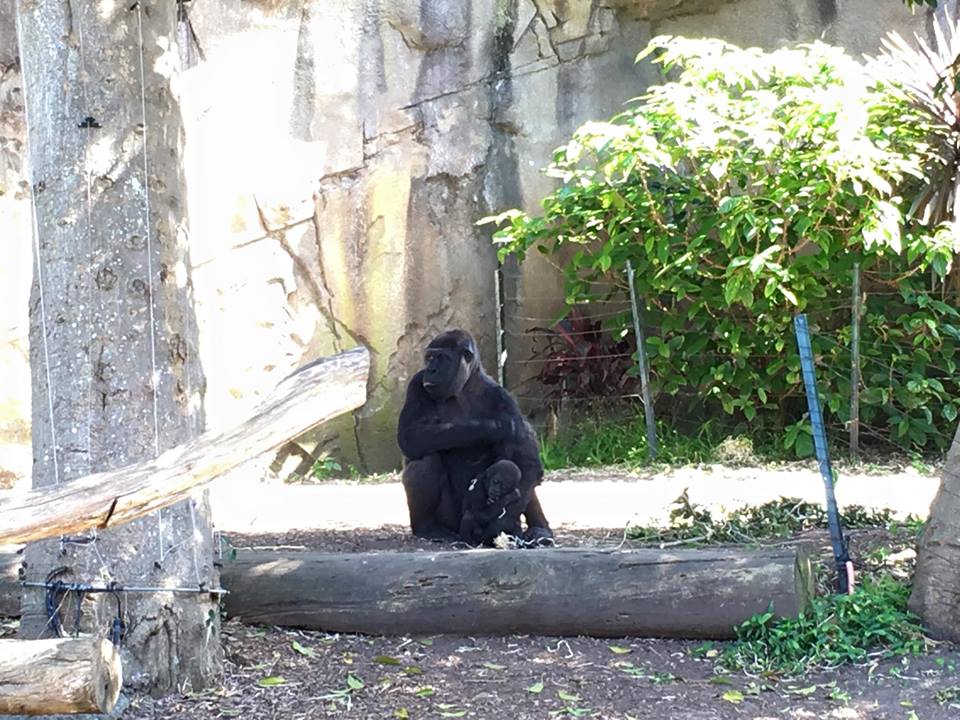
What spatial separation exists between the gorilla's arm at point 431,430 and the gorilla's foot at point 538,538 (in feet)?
1.68

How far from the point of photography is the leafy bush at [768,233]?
8.75 meters

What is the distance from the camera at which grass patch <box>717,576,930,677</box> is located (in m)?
4.59

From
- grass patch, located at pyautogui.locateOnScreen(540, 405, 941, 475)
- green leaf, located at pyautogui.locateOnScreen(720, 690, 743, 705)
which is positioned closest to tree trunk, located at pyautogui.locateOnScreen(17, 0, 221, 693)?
green leaf, located at pyautogui.locateOnScreen(720, 690, 743, 705)

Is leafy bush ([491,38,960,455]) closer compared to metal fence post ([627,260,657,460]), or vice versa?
leafy bush ([491,38,960,455])

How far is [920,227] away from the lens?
9.18 m

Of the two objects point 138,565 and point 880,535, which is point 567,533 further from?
point 138,565

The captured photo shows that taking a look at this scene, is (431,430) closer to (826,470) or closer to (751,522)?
(751,522)

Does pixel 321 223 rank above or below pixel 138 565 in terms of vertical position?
above

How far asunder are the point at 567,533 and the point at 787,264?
3574 millimetres

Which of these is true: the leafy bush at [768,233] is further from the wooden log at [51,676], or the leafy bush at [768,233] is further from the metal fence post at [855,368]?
the wooden log at [51,676]

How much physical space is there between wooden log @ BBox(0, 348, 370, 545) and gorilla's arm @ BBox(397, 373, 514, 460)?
3635 millimetres

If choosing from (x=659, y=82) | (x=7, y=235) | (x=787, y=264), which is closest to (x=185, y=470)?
(x=787, y=264)

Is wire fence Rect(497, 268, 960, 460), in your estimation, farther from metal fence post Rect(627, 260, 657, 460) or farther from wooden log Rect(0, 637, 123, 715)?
wooden log Rect(0, 637, 123, 715)

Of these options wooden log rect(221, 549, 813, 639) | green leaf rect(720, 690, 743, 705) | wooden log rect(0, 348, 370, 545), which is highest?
wooden log rect(0, 348, 370, 545)
